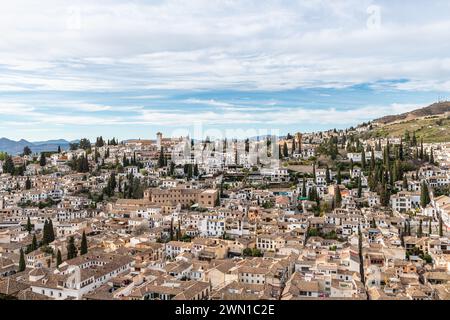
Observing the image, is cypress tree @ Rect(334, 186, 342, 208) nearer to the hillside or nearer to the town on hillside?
the town on hillside

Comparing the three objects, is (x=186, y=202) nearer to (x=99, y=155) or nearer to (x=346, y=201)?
(x=346, y=201)

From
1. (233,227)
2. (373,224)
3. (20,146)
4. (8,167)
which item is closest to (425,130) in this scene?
(373,224)

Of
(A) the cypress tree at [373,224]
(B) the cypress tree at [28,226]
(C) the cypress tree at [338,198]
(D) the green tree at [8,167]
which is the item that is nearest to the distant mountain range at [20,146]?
(D) the green tree at [8,167]

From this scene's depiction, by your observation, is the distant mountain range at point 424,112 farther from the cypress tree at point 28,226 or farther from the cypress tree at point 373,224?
the cypress tree at point 28,226

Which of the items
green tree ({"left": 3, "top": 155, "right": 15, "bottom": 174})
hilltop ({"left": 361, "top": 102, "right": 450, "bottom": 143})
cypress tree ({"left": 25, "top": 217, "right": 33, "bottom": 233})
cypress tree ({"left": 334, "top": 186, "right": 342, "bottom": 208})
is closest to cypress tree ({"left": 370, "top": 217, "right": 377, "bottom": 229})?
cypress tree ({"left": 334, "top": 186, "right": 342, "bottom": 208})

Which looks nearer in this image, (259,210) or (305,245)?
(305,245)

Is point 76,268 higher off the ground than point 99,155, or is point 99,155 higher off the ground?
point 99,155

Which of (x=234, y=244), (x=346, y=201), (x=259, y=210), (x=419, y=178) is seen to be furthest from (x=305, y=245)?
(x=419, y=178)
